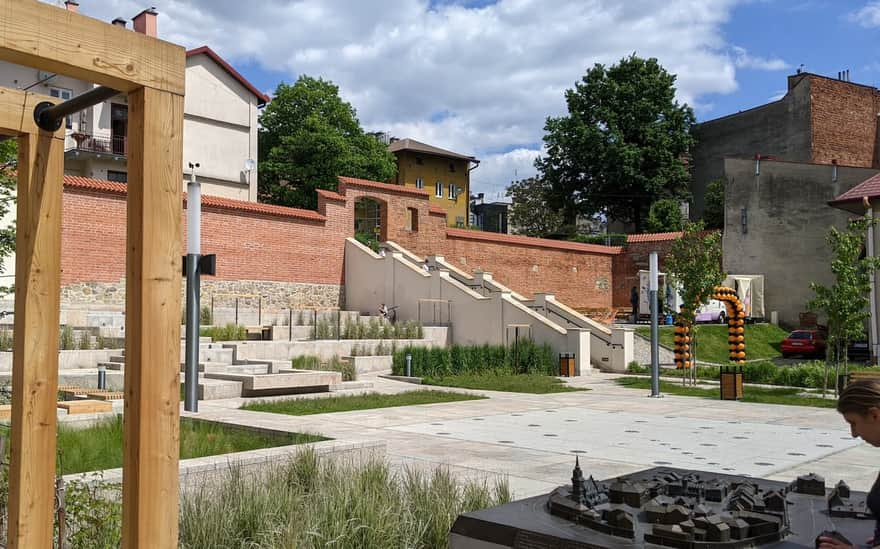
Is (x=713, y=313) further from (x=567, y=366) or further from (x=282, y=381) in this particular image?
(x=282, y=381)

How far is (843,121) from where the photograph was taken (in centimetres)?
4872

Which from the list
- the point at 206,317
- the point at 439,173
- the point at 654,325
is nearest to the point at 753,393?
the point at 654,325

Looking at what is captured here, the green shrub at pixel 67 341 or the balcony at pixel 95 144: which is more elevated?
the balcony at pixel 95 144

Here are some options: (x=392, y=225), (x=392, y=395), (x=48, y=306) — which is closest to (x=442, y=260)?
(x=392, y=225)

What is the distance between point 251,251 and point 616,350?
41.6 ft

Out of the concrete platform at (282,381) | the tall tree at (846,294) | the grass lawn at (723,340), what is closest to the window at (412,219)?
the grass lawn at (723,340)

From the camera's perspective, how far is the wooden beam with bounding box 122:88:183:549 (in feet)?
9.96

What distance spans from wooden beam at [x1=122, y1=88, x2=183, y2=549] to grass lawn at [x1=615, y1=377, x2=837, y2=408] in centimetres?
1642

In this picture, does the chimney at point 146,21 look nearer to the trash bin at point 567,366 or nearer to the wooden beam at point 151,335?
the trash bin at point 567,366

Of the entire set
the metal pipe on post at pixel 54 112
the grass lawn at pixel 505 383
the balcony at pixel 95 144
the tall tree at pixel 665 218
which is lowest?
the grass lawn at pixel 505 383

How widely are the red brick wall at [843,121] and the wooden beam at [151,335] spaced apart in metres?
50.5

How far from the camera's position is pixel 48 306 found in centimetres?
393

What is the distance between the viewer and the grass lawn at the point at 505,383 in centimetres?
1944

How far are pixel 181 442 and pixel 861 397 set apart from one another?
22.2 ft
